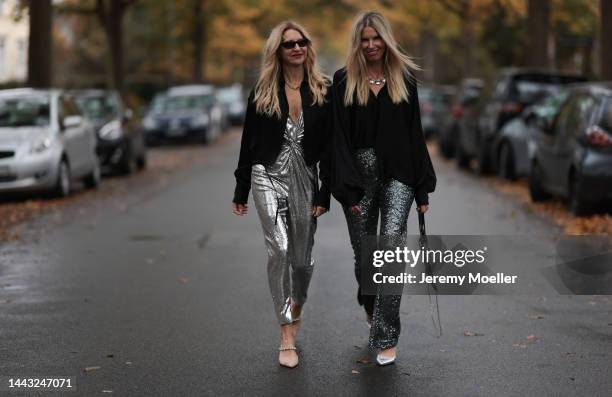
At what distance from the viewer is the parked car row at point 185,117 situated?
34938mm

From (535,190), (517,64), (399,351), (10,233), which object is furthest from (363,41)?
(517,64)

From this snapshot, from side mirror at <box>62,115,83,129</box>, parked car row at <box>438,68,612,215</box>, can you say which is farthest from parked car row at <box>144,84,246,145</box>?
side mirror at <box>62,115,83,129</box>

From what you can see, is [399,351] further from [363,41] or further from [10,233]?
[10,233]

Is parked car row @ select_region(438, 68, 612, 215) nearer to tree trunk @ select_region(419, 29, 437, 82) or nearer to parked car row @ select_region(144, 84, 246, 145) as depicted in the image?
parked car row @ select_region(144, 84, 246, 145)

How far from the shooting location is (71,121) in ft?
59.4

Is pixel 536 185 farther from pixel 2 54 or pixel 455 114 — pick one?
pixel 2 54

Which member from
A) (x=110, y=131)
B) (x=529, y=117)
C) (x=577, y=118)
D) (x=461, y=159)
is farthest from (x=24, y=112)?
(x=461, y=159)

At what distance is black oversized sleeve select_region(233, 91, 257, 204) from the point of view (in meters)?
6.54

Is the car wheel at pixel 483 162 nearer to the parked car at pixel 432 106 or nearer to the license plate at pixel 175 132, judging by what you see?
the parked car at pixel 432 106

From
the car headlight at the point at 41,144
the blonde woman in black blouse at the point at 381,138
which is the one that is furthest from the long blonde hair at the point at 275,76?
the car headlight at the point at 41,144

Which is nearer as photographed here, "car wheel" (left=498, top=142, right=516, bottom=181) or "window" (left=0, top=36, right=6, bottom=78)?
"car wheel" (left=498, top=142, right=516, bottom=181)

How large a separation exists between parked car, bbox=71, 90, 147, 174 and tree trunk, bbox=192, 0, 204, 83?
2674 centimetres

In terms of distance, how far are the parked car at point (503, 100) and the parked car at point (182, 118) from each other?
14799 mm

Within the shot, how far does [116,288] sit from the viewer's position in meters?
9.38
